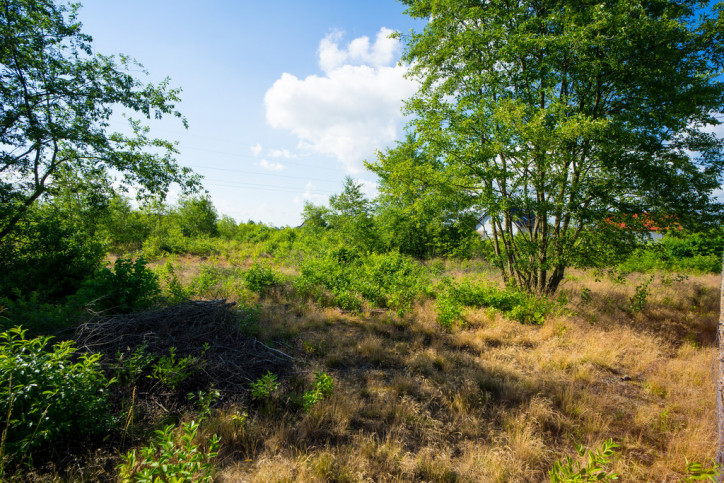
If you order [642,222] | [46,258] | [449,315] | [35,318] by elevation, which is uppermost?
[642,222]

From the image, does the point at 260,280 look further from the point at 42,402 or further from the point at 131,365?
the point at 42,402

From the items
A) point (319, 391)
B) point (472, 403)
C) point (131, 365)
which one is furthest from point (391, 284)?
point (131, 365)

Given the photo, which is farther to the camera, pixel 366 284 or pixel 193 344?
pixel 366 284

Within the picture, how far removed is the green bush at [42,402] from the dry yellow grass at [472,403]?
1165 mm

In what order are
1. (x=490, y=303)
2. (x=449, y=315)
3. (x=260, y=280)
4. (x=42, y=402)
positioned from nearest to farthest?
(x=42, y=402) < (x=449, y=315) < (x=490, y=303) < (x=260, y=280)

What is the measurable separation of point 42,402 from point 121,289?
418 cm

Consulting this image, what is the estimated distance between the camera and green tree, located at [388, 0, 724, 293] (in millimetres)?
6895

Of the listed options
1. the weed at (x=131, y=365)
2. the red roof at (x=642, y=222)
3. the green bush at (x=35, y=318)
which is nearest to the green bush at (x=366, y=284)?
the weed at (x=131, y=365)

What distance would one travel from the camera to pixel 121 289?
19.9ft

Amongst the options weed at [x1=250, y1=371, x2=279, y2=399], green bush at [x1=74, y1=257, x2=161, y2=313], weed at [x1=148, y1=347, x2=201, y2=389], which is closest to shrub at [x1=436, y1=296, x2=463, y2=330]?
weed at [x1=250, y1=371, x2=279, y2=399]

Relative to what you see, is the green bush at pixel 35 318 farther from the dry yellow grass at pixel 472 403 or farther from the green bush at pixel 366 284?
the green bush at pixel 366 284

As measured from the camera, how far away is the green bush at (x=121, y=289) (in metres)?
5.80

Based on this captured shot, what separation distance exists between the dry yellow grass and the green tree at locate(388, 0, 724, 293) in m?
2.98

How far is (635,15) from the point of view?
713cm
